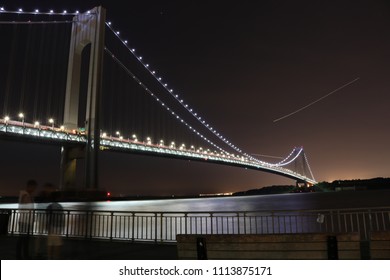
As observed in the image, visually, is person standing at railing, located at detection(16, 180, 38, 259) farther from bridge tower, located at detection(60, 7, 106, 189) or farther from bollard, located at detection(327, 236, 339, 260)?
bridge tower, located at detection(60, 7, 106, 189)

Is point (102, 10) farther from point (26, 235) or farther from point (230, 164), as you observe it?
point (26, 235)

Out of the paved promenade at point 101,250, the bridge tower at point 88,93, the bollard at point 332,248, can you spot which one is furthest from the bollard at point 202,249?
the bridge tower at point 88,93

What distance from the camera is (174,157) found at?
59844mm

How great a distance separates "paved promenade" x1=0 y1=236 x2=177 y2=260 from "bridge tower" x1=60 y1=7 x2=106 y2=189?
35744 mm

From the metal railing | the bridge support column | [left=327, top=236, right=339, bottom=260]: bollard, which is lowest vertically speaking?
[left=327, top=236, right=339, bottom=260]: bollard

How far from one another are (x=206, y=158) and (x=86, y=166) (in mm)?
23797

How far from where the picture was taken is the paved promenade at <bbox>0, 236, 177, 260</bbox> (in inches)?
258

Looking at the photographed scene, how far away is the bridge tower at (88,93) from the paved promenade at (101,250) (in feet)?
117

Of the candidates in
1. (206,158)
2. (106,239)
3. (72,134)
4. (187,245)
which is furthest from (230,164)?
(187,245)

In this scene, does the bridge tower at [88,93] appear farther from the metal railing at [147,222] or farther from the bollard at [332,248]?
the bollard at [332,248]

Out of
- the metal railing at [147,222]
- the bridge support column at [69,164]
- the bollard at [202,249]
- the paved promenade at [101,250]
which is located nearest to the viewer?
the bollard at [202,249]

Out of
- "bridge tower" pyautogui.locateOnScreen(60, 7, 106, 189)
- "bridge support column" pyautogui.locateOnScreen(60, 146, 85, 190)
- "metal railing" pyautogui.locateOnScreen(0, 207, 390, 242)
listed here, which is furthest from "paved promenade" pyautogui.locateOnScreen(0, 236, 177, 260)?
"bridge support column" pyautogui.locateOnScreen(60, 146, 85, 190)

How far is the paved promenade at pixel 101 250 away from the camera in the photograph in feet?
21.5

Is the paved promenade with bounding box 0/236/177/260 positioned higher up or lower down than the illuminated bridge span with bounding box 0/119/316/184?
lower down
